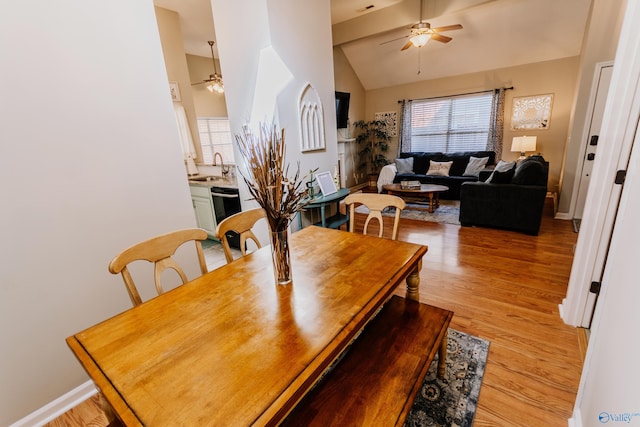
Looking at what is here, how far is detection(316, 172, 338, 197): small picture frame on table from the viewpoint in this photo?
3131 millimetres

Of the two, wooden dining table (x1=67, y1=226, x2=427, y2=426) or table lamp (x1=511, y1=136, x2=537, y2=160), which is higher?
table lamp (x1=511, y1=136, x2=537, y2=160)

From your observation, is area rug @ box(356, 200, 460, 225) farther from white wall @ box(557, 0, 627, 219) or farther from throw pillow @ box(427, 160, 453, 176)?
white wall @ box(557, 0, 627, 219)

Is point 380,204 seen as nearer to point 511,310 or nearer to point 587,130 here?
point 511,310

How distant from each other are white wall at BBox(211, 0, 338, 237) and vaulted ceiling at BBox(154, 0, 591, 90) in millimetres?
1329

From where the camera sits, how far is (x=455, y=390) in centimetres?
148

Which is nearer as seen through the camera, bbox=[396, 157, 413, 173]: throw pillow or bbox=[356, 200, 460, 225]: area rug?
bbox=[356, 200, 460, 225]: area rug

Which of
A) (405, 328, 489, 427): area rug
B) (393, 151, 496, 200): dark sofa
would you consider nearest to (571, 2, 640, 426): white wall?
(405, 328, 489, 427): area rug

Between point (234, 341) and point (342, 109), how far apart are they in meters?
5.85

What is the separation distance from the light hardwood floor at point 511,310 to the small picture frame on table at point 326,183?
1182 millimetres

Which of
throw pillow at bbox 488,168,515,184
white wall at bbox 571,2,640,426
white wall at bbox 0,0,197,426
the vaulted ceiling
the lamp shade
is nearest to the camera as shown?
white wall at bbox 571,2,640,426

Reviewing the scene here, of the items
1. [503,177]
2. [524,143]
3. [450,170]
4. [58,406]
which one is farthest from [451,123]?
[58,406]

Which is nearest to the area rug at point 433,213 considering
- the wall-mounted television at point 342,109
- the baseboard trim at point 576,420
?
the wall-mounted television at point 342,109

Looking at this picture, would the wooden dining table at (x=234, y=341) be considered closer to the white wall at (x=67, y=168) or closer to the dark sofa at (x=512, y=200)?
the white wall at (x=67, y=168)

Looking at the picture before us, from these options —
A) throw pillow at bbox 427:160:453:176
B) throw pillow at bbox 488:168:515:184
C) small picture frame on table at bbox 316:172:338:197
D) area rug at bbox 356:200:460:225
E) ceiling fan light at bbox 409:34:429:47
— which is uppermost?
ceiling fan light at bbox 409:34:429:47
